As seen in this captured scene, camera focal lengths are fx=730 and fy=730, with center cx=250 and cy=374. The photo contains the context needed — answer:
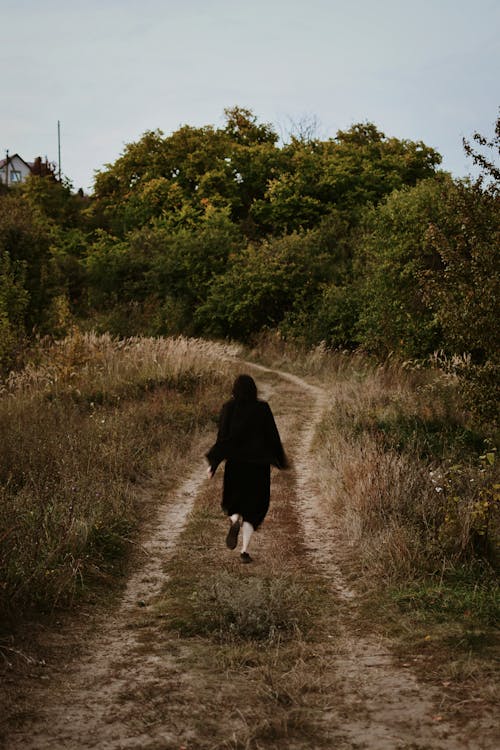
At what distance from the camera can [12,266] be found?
17.9m

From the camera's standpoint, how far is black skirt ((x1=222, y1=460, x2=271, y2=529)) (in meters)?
7.32

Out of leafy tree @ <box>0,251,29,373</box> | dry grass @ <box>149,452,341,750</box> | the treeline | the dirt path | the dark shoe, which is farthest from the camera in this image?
leafy tree @ <box>0,251,29,373</box>

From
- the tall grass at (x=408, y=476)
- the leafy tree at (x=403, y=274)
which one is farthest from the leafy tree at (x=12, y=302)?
the leafy tree at (x=403, y=274)

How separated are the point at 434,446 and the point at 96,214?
3528cm

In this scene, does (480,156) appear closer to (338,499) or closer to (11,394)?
(338,499)

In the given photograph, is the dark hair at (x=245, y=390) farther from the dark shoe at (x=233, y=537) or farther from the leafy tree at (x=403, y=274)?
the leafy tree at (x=403, y=274)

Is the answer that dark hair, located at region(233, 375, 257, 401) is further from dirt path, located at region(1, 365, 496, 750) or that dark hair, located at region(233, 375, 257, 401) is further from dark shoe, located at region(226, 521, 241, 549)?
dirt path, located at region(1, 365, 496, 750)

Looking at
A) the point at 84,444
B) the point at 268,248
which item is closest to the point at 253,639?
the point at 84,444

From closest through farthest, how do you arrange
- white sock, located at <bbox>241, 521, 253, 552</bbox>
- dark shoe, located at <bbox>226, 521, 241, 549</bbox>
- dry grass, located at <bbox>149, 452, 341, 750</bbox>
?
1. dry grass, located at <bbox>149, 452, 341, 750</bbox>
2. dark shoe, located at <bbox>226, 521, 241, 549</bbox>
3. white sock, located at <bbox>241, 521, 253, 552</bbox>

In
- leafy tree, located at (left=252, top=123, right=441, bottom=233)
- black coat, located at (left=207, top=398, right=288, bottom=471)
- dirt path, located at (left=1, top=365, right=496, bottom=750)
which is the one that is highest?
leafy tree, located at (left=252, top=123, right=441, bottom=233)

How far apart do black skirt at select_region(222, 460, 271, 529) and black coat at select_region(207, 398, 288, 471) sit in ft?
0.33

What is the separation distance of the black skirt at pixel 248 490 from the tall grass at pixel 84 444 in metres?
1.22

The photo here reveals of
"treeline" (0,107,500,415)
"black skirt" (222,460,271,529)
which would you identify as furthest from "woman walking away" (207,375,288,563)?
"treeline" (0,107,500,415)

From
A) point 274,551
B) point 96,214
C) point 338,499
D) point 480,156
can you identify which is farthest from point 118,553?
point 96,214
